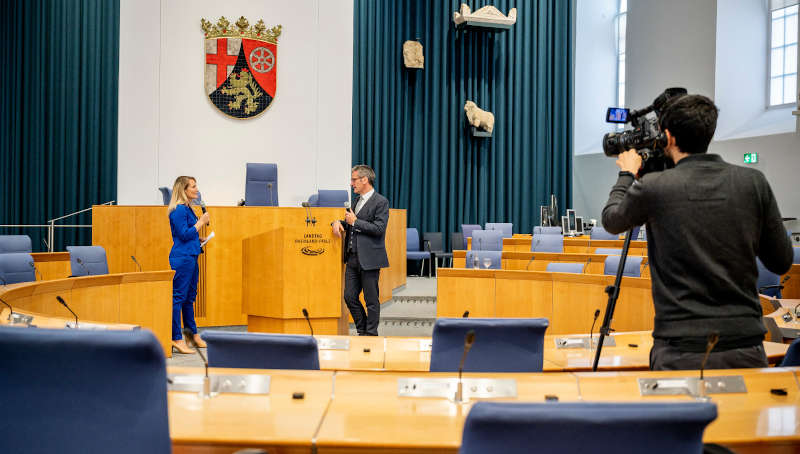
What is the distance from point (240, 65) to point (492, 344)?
7871mm

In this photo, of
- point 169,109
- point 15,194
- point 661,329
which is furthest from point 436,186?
point 661,329

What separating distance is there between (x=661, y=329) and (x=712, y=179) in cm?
46

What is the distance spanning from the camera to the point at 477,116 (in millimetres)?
11852

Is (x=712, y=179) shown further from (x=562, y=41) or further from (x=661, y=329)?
(x=562, y=41)

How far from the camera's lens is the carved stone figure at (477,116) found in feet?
38.9

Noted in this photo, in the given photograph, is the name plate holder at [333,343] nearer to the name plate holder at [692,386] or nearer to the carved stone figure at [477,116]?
the name plate holder at [692,386]

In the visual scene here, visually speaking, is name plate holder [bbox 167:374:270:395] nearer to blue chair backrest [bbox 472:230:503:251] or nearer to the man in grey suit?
the man in grey suit

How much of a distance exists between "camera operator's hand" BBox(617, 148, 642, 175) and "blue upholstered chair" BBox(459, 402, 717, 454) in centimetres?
117

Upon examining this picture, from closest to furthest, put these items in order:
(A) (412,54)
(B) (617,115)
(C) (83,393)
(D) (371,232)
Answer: (C) (83,393) → (B) (617,115) → (D) (371,232) → (A) (412,54)

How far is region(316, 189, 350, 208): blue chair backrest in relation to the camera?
25.6 feet

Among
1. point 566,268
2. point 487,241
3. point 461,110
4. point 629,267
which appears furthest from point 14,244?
point 461,110

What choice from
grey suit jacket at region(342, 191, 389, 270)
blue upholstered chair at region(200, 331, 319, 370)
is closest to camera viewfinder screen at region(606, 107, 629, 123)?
blue upholstered chair at region(200, 331, 319, 370)

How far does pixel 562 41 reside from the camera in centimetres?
1280

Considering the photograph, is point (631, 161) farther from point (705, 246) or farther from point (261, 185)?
point (261, 185)
